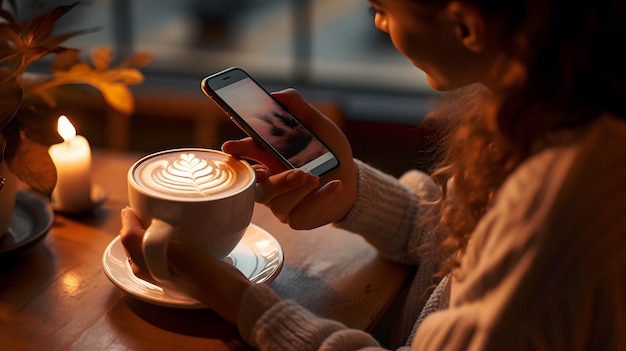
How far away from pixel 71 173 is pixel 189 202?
0.42 meters

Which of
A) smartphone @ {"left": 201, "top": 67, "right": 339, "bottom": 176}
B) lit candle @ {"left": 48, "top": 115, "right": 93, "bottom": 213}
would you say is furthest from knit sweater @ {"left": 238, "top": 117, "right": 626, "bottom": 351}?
lit candle @ {"left": 48, "top": 115, "right": 93, "bottom": 213}

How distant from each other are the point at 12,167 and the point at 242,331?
379 mm

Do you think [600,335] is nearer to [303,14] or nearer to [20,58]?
[20,58]

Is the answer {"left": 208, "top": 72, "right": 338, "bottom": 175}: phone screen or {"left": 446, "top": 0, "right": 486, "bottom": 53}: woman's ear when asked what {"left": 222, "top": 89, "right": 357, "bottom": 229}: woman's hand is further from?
{"left": 446, "top": 0, "right": 486, "bottom": 53}: woman's ear

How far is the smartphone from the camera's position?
1.03 metres

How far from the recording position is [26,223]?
1121 mm

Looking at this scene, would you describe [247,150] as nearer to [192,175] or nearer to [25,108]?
[192,175]

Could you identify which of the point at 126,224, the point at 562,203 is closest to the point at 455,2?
the point at 562,203

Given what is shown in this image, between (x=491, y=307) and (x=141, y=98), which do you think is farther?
(x=141, y=98)

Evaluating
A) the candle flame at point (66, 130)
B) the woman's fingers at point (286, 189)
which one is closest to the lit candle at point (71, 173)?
the candle flame at point (66, 130)

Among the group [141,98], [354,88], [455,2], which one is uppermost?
[455,2]

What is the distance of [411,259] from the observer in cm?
113

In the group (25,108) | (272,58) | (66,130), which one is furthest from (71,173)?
(272,58)

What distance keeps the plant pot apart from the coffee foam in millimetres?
219
